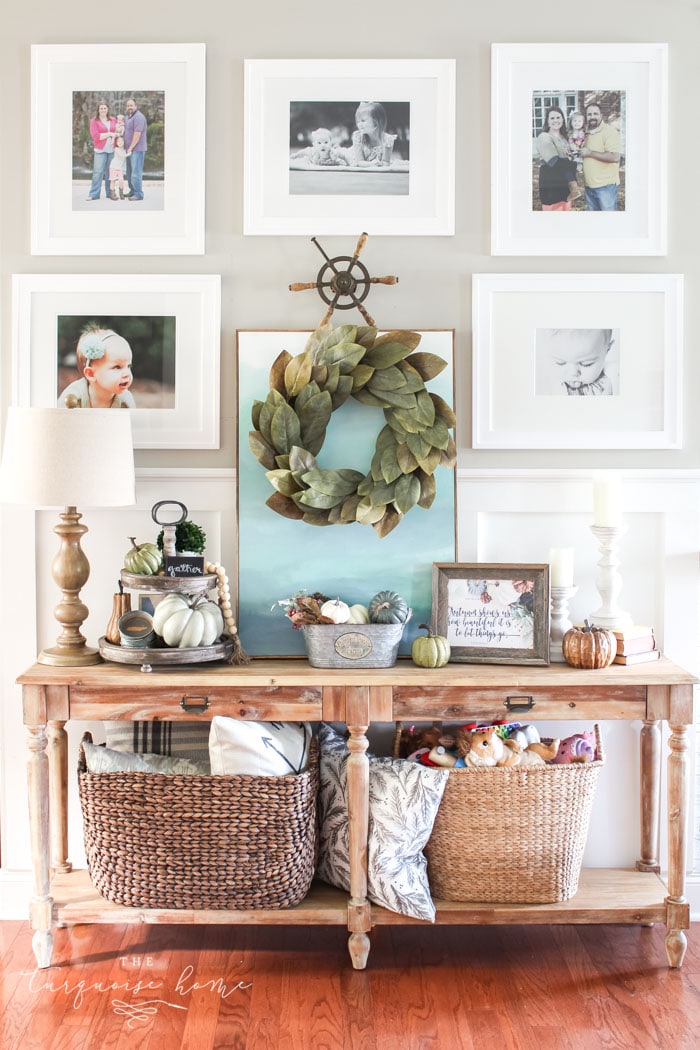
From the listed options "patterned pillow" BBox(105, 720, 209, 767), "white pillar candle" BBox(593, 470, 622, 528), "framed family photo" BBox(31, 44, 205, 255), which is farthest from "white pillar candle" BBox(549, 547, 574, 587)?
"framed family photo" BBox(31, 44, 205, 255)

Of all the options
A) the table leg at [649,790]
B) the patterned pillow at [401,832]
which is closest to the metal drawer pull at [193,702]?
the patterned pillow at [401,832]

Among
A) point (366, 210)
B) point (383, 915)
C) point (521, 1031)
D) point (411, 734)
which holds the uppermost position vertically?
point (366, 210)

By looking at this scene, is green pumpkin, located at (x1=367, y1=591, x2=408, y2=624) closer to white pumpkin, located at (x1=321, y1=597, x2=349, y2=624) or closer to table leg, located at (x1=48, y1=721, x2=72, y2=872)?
white pumpkin, located at (x1=321, y1=597, x2=349, y2=624)

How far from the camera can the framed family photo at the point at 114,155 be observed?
276cm

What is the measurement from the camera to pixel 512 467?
2.82 m

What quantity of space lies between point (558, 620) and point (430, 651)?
40 cm

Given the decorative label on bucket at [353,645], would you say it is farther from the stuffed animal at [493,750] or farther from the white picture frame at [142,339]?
the white picture frame at [142,339]

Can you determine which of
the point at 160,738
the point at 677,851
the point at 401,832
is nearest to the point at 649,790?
the point at 677,851

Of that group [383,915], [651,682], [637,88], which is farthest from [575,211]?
[383,915]

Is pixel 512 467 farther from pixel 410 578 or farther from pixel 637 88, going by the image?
pixel 637 88

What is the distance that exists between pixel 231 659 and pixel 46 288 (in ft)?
3.96

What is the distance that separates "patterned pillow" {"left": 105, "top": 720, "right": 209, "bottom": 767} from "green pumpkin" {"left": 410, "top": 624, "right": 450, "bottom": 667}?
2.15ft

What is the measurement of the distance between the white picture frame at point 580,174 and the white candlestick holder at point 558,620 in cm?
98

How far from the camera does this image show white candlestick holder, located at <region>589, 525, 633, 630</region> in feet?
8.77
